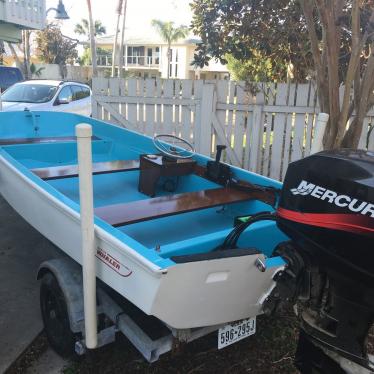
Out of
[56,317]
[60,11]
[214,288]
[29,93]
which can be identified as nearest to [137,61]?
[60,11]

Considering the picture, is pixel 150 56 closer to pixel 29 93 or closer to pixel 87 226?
pixel 29 93

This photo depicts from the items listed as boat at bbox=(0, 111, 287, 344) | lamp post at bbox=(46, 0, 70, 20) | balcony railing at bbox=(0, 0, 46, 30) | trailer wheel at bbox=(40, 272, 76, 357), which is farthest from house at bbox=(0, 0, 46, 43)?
trailer wheel at bbox=(40, 272, 76, 357)

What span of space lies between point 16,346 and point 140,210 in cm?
126

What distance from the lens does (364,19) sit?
16.8 ft

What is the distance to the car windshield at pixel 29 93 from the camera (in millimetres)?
9492

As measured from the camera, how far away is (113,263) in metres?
2.22

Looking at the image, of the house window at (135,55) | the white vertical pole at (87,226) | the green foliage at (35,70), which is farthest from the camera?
the house window at (135,55)

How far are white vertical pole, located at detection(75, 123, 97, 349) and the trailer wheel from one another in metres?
0.38

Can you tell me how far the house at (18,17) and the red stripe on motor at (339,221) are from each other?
34.2 ft

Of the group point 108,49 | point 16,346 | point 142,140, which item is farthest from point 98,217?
point 108,49

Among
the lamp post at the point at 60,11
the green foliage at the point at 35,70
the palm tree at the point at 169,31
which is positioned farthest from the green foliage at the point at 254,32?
the palm tree at the point at 169,31

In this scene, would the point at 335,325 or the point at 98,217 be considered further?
the point at 98,217

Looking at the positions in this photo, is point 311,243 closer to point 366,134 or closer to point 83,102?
point 366,134

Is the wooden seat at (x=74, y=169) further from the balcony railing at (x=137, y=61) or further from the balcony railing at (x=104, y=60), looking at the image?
the balcony railing at (x=104, y=60)
